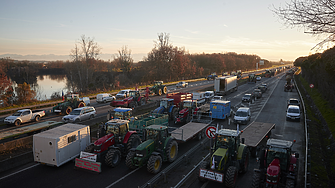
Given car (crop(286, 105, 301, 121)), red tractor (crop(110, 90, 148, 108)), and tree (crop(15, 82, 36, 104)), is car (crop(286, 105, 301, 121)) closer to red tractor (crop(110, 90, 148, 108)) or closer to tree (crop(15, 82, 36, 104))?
red tractor (crop(110, 90, 148, 108))

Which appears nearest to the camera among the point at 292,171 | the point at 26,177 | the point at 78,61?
the point at 292,171

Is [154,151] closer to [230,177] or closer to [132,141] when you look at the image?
[132,141]

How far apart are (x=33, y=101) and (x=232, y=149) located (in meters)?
38.0

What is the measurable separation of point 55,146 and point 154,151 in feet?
19.4

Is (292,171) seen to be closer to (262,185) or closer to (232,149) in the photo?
(262,185)

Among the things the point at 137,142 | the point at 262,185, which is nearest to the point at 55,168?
the point at 137,142

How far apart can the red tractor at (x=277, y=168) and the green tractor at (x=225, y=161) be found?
3.61ft

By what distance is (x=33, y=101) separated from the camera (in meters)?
37.1

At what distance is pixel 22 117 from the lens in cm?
2344

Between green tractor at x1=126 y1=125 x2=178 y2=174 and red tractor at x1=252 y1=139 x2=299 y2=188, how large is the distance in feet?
16.6

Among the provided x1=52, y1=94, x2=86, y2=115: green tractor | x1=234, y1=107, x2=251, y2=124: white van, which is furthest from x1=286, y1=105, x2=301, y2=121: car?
x1=52, y1=94, x2=86, y2=115: green tractor

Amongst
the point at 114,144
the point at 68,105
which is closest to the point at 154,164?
the point at 114,144

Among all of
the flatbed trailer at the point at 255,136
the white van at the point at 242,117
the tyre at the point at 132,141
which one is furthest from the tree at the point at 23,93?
the flatbed trailer at the point at 255,136

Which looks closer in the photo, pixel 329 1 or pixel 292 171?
pixel 329 1
